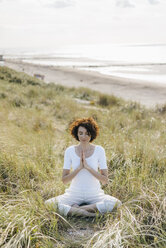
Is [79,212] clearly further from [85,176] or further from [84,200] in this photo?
[85,176]

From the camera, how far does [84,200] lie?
3.28 m

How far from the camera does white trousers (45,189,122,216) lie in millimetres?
3074

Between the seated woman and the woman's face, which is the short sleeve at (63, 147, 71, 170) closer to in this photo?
the seated woman

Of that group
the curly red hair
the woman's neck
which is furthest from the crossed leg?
the curly red hair

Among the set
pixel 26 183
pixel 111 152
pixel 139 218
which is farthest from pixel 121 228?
pixel 111 152

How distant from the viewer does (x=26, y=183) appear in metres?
3.70

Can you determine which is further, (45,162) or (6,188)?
(45,162)

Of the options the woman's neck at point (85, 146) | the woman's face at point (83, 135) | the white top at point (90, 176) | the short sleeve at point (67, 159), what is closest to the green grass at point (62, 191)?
the white top at point (90, 176)

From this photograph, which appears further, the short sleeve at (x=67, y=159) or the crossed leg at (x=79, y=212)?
the short sleeve at (x=67, y=159)

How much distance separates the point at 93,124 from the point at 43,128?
4216 mm

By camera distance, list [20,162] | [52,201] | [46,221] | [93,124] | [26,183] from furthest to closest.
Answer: [20,162], [26,183], [93,124], [52,201], [46,221]

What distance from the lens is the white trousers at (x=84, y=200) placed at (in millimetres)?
3074

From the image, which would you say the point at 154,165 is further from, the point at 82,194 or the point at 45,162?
the point at 45,162

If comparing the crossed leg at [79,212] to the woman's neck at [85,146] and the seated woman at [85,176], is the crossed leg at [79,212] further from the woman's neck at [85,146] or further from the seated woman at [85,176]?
the woman's neck at [85,146]
